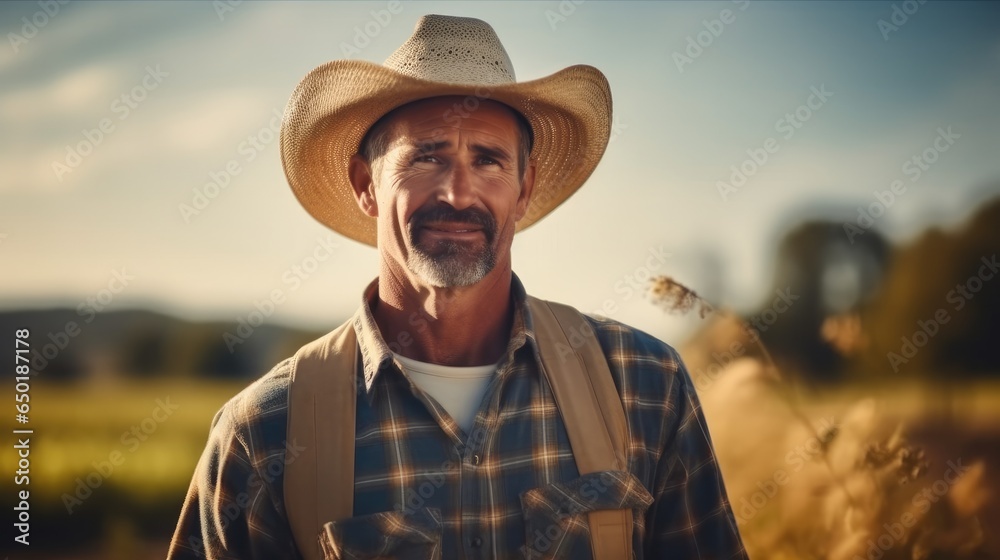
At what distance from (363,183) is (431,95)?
0.45 metres

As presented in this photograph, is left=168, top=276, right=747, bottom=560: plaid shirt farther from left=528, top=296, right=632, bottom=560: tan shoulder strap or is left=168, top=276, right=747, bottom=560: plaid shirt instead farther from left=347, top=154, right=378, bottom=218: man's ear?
left=347, top=154, right=378, bottom=218: man's ear

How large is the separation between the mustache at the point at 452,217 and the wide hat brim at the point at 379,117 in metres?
0.34

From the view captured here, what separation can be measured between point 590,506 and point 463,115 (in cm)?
121

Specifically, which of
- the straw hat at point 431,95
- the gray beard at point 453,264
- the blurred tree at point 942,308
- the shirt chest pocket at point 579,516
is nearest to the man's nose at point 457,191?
the gray beard at point 453,264

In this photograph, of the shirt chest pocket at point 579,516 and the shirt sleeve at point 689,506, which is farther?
the shirt sleeve at point 689,506

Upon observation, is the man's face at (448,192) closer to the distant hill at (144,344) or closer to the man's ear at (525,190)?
the man's ear at (525,190)

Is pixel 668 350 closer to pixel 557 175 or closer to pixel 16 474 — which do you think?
pixel 557 175

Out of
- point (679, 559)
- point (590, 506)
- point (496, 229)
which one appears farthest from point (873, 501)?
point (496, 229)

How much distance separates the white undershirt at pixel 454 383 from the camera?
216cm

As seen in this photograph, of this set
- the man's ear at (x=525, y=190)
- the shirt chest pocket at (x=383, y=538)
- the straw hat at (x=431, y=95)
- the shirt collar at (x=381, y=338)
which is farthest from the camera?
the man's ear at (x=525, y=190)

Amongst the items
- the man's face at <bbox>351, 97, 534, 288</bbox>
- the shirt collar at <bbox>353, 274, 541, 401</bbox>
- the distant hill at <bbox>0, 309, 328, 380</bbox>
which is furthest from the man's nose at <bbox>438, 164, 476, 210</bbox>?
the distant hill at <bbox>0, 309, 328, 380</bbox>

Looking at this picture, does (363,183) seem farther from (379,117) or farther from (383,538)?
(383,538)

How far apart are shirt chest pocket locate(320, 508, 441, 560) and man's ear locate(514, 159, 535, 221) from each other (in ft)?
3.27

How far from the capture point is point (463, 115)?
227 cm
